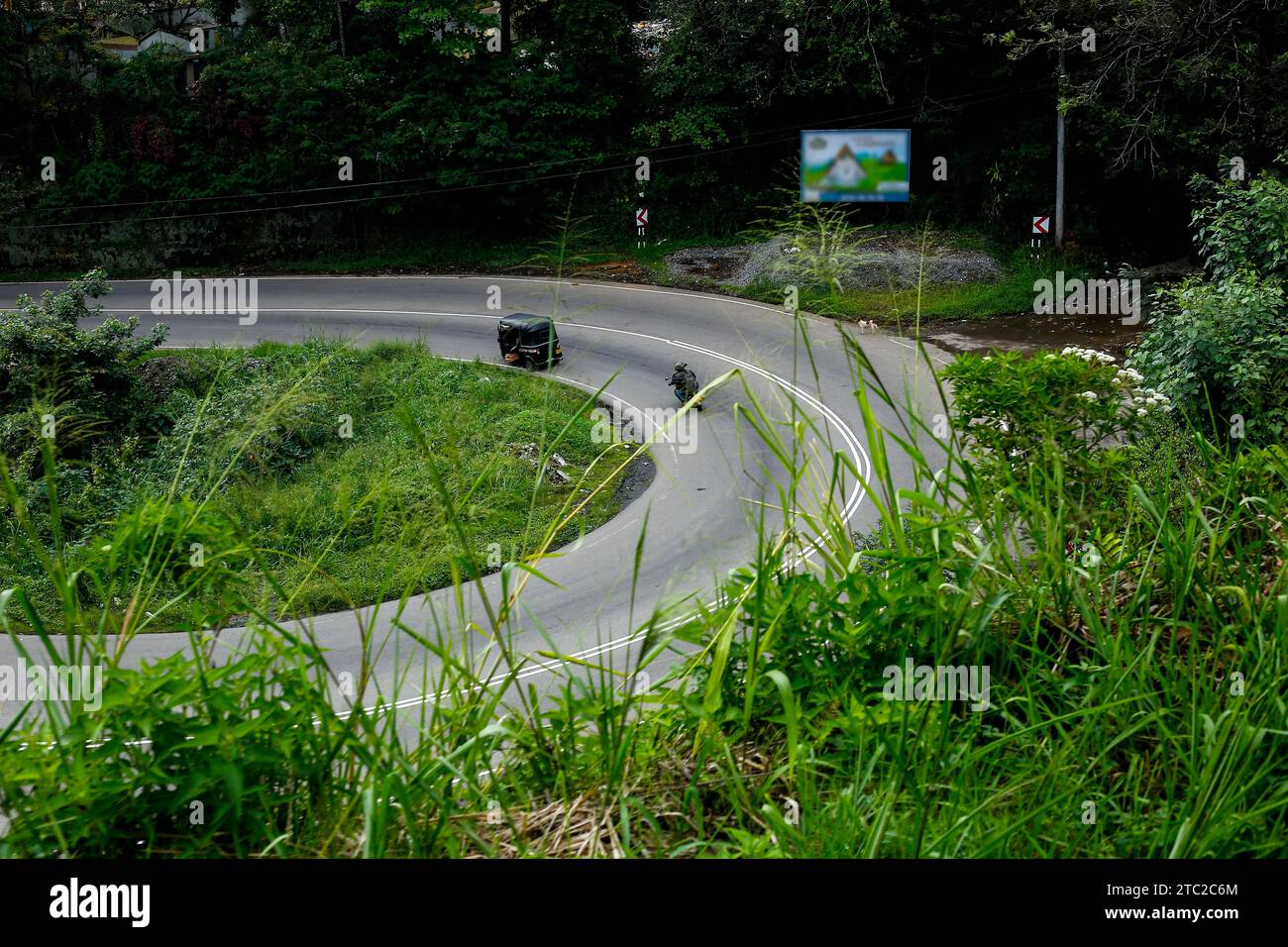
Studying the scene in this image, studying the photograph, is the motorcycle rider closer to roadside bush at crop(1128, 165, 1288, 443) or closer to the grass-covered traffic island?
the grass-covered traffic island

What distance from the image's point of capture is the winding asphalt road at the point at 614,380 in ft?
39.8

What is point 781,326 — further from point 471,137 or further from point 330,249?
point 330,249

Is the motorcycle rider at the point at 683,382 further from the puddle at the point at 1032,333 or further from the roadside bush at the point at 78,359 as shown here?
the roadside bush at the point at 78,359

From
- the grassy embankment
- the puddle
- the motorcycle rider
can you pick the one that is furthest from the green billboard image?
the grassy embankment

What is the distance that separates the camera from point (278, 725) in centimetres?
243

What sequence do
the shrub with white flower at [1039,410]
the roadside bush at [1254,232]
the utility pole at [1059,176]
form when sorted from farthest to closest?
the utility pole at [1059,176], the roadside bush at [1254,232], the shrub with white flower at [1039,410]

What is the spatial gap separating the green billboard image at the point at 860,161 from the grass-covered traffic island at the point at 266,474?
964 cm

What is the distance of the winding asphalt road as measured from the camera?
1213 cm

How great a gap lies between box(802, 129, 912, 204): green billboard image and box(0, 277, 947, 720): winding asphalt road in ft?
11.4

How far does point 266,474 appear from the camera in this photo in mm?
5012

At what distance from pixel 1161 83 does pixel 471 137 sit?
15.2m

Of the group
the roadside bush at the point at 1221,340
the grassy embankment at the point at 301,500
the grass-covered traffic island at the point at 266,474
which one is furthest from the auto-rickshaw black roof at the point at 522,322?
the roadside bush at the point at 1221,340
